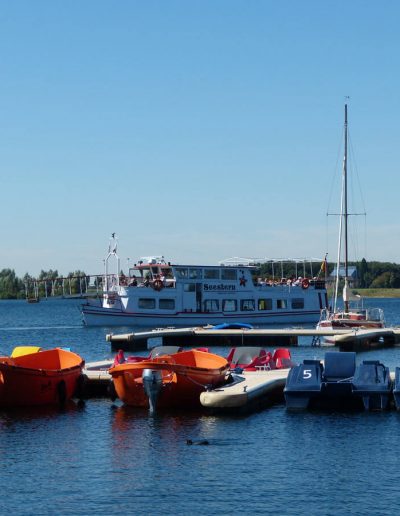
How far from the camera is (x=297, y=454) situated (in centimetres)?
2777

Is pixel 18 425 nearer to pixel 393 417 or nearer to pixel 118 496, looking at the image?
pixel 118 496

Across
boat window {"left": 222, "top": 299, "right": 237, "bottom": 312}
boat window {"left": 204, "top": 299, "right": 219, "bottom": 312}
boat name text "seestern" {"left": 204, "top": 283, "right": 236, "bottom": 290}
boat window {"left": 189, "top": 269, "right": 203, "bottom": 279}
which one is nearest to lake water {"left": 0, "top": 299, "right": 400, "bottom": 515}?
boat window {"left": 189, "top": 269, "right": 203, "bottom": 279}

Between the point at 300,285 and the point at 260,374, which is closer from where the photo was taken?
the point at 260,374

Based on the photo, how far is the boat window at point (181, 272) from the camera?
310 ft

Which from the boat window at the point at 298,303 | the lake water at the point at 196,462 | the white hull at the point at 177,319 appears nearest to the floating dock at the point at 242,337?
the white hull at the point at 177,319

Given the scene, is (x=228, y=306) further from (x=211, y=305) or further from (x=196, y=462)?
(x=196, y=462)

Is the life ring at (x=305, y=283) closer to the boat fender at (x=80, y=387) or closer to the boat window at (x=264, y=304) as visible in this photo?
the boat window at (x=264, y=304)

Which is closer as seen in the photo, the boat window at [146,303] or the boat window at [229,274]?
the boat window at [146,303]

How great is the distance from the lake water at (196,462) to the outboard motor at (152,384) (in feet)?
1.92

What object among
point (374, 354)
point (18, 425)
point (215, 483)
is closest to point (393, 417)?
point (215, 483)

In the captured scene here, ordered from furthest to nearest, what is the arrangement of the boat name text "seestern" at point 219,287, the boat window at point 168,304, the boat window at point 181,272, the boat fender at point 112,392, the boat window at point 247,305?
the boat window at point 247,305, the boat name text "seestern" at point 219,287, the boat window at point 168,304, the boat window at point 181,272, the boat fender at point 112,392

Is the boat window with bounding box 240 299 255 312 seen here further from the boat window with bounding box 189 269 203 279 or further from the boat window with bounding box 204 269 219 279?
the boat window with bounding box 189 269 203 279

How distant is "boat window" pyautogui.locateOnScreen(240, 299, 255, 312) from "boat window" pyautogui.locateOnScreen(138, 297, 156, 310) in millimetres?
8838

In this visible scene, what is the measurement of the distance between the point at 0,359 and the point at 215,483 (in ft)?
46.2
